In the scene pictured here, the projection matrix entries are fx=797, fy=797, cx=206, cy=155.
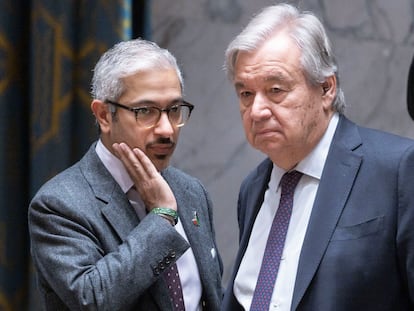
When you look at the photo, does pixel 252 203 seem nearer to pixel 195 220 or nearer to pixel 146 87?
pixel 195 220

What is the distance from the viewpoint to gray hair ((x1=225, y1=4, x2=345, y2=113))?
209 cm

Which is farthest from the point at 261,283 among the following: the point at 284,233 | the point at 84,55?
the point at 84,55

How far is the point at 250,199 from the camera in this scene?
239 cm

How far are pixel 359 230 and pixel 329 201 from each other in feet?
0.40

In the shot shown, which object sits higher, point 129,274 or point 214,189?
point 129,274

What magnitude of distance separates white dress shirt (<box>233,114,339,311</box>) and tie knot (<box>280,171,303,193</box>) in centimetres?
1

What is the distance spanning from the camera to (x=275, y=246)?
213 centimetres

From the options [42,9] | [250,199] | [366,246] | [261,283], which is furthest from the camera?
[42,9]

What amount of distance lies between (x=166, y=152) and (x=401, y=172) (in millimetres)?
805

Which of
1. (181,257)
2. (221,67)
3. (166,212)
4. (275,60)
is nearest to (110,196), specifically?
(166,212)

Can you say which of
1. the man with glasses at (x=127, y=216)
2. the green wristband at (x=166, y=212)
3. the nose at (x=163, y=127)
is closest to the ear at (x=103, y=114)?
the man with glasses at (x=127, y=216)

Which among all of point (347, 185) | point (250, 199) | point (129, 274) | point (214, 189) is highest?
point (347, 185)

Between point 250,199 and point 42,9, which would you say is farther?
point 42,9

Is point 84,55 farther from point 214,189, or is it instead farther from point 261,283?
point 261,283
